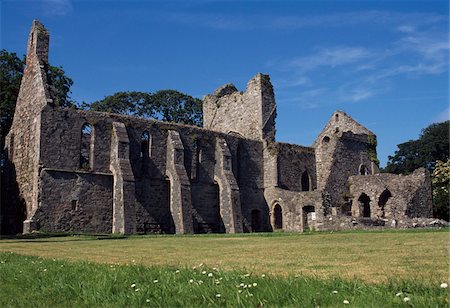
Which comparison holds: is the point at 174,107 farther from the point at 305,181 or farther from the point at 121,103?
the point at 305,181

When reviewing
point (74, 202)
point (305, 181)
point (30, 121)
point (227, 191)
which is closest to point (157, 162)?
point (227, 191)

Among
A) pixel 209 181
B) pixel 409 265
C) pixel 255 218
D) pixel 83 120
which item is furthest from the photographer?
pixel 255 218

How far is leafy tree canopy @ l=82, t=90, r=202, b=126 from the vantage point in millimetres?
62869

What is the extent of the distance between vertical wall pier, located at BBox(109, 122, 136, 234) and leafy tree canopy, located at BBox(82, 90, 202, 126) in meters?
33.0

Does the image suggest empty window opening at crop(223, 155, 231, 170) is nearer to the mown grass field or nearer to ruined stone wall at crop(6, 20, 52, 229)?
ruined stone wall at crop(6, 20, 52, 229)

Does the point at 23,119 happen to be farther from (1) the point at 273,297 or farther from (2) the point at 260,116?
(1) the point at 273,297

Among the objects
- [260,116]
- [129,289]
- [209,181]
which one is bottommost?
[129,289]

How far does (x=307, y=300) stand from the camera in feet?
17.7

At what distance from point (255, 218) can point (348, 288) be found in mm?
33498

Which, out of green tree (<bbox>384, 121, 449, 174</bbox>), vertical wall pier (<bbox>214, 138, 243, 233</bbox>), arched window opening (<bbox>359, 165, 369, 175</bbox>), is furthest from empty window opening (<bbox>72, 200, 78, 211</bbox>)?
green tree (<bbox>384, 121, 449, 174</bbox>)

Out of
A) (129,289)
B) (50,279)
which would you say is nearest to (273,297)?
(129,289)

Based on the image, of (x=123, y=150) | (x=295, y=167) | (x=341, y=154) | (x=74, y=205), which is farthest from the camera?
(x=341, y=154)

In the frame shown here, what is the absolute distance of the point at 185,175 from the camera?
1288 inches

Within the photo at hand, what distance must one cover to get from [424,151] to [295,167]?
116 ft
